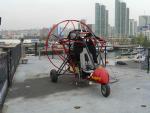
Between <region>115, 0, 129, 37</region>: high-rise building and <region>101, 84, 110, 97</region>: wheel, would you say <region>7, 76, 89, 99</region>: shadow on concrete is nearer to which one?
<region>101, 84, 110, 97</region>: wheel

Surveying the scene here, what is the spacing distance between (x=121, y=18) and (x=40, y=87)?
14375 cm

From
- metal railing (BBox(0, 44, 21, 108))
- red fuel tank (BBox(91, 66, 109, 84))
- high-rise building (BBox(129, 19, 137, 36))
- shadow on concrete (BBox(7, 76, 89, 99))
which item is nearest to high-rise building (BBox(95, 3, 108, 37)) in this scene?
high-rise building (BBox(129, 19, 137, 36))

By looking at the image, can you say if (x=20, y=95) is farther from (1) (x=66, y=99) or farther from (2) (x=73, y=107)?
(2) (x=73, y=107)

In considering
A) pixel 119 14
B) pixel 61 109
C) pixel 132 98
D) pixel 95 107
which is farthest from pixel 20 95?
pixel 119 14

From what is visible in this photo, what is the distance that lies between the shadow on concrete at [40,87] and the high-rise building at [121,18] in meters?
139

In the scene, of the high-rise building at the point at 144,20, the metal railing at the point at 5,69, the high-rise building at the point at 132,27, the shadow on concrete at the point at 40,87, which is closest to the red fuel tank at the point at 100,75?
the shadow on concrete at the point at 40,87

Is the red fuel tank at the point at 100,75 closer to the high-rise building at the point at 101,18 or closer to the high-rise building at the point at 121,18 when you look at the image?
the high-rise building at the point at 101,18

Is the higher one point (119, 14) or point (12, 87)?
point (119, 14)

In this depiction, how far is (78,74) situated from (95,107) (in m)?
2.00

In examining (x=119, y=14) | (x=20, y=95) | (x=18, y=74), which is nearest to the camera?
(x=20, y=95)

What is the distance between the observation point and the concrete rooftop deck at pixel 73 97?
193 inches

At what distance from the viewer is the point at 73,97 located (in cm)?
574

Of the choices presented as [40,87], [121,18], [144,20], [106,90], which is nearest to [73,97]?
[106,90]

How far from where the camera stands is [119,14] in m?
145
